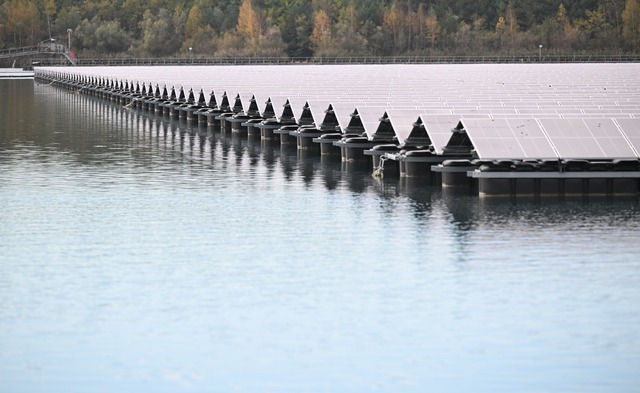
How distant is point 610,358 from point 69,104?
176ft

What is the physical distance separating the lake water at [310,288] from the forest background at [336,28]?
133 m

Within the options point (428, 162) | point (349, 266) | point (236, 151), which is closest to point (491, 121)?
point (428, 162)

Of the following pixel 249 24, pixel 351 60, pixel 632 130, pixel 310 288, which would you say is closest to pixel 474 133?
pixel 632 130

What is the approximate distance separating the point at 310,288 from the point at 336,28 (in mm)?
153192

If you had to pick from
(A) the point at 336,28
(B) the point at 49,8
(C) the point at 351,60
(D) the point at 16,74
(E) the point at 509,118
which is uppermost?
(B) the point at 49,8

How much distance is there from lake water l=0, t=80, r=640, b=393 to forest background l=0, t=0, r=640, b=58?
5238 inches

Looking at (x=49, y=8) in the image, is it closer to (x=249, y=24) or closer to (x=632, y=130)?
(x=249, y=24)

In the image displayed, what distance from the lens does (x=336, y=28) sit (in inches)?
6565

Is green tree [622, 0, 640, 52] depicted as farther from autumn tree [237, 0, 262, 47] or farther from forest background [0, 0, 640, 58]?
autumn tree [237, 0, 262, 47]

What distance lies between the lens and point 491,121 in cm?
2453

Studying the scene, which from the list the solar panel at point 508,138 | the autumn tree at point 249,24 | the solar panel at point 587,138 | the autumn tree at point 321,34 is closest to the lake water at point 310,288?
the solar panel at point 508,138

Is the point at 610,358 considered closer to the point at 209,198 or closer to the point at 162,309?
the point at 162,309

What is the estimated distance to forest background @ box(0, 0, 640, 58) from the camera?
159375 mm

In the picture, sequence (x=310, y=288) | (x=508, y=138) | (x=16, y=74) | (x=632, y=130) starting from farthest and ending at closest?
(x=16, y=74)
(x=632, y=130)
(x=508, y=138)
(x=310, y=288)
